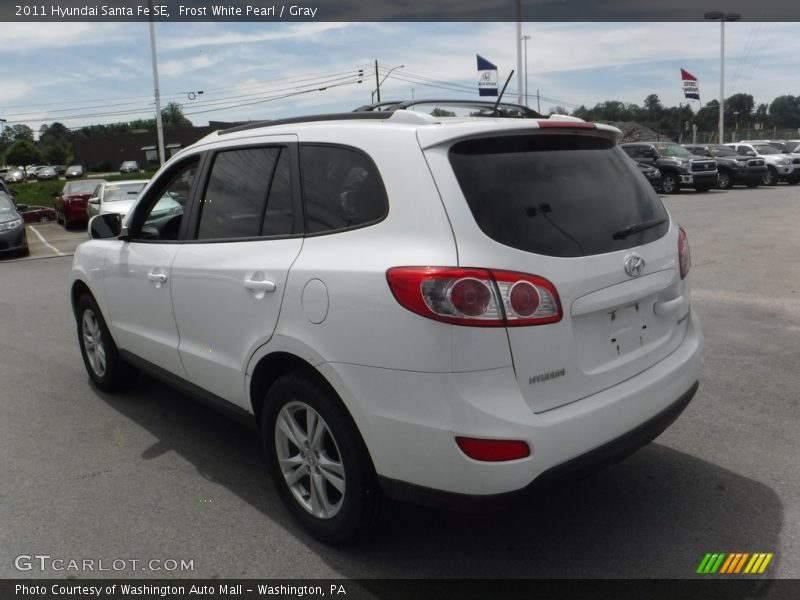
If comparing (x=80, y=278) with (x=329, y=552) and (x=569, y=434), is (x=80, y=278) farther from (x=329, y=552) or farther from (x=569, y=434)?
(x=569, y=434)

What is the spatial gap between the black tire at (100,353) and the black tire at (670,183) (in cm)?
2302

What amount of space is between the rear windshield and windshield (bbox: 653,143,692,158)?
24170mm

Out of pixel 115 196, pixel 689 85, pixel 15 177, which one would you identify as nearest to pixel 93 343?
pixel 115 196

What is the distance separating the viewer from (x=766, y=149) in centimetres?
3019

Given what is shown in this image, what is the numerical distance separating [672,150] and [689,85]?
19.6m

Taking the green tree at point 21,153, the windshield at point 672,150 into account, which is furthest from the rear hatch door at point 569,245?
the green tree at point 21,153

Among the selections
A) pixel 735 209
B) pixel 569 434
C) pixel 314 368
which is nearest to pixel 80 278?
pixel 314 368

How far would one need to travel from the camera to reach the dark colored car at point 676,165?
2456cm

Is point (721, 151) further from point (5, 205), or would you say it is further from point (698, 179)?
point (5, 205)

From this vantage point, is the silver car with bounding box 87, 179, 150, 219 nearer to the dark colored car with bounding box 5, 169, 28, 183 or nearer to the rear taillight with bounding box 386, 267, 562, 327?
the rear taillight with bounding box 386, 267, 562, 327

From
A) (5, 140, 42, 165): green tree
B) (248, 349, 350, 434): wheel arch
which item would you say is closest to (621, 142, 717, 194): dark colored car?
(248, 349, 350, 434): wheel arch

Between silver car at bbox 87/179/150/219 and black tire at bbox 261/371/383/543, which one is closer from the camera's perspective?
black tire at bbox 261/371/383/543

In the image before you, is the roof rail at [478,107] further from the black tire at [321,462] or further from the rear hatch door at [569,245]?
the black tire at [321,462]

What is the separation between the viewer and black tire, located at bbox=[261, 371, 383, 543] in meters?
2.89
